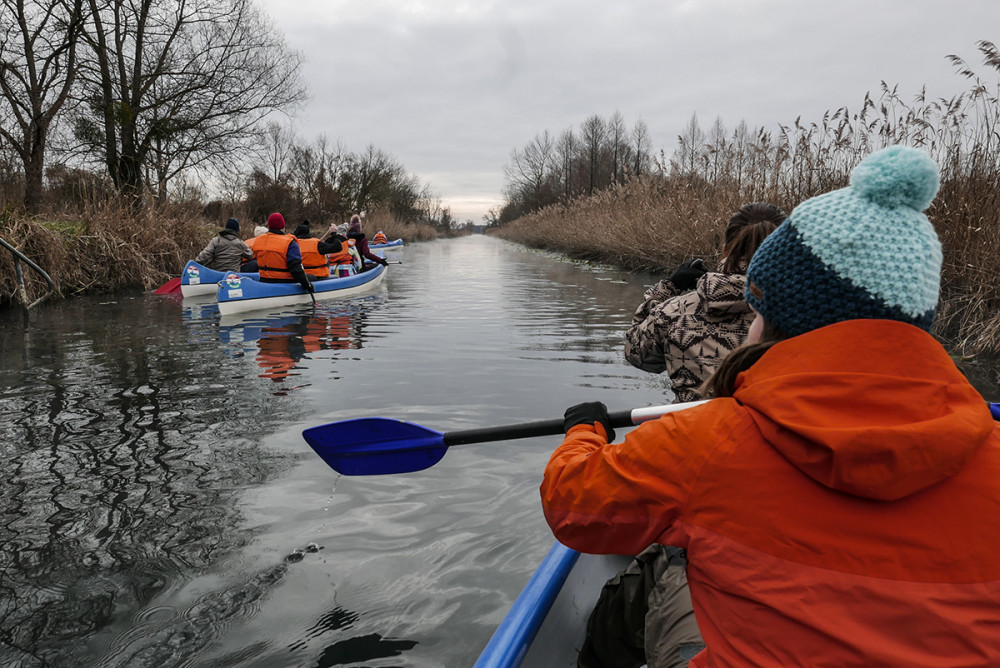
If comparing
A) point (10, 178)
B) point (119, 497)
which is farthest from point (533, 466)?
point (10, 178)

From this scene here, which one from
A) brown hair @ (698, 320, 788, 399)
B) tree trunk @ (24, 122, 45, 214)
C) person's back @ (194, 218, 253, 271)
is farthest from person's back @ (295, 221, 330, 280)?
brown hair @ (698, 320, 788, 399)

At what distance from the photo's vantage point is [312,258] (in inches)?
452

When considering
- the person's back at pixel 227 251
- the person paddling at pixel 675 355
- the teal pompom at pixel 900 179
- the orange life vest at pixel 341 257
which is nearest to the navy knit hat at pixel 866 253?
the teal pompom at pixel 900 179

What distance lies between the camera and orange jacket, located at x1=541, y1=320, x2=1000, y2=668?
3.08 feet

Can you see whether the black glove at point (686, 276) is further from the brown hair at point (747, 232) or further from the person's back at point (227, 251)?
the person's back at point (227, 251)

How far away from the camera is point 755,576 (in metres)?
1.04

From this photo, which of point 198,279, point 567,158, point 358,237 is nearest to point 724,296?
point 198,279

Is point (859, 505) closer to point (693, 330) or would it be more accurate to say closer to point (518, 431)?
point (518, 431)

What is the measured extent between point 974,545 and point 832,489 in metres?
0.20

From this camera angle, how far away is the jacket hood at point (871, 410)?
913 mm

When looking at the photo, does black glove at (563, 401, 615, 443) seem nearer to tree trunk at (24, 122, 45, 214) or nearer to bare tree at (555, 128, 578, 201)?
tree trunk at (24, 122, 45, 214)

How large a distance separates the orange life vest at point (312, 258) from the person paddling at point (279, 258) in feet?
2.37

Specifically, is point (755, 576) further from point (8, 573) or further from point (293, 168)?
point (293, 168)

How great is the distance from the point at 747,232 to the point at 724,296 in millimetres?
258
